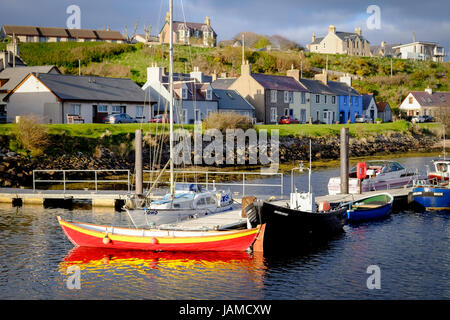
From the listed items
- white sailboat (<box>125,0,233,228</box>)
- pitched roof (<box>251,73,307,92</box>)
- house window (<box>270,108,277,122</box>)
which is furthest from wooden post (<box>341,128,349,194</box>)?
house window (<box>270,108,277,122</box>)

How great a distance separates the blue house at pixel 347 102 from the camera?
10375cm

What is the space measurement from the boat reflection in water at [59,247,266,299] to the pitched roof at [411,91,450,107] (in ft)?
338

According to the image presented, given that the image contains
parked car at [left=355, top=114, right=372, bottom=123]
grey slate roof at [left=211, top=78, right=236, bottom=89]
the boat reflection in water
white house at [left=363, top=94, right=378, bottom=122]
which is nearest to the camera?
the boat reflection in water

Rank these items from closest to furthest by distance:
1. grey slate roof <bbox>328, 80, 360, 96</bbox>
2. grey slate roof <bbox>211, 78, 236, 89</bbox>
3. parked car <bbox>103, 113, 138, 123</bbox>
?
parked car <bbox>103, 113, 138, 123</bbox> → grey slate roof <bbox>211, 78, 236, 89</bbox> → grey slate roof <bbox>328, 80, 360, 96</bbox>

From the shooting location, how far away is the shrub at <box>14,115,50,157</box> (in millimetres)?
54594

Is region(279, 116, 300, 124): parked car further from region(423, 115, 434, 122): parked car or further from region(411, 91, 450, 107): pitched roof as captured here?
region(411, 91, 450, 107): pitched roof

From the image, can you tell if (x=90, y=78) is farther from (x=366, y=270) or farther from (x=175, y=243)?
(x=366, y=270)

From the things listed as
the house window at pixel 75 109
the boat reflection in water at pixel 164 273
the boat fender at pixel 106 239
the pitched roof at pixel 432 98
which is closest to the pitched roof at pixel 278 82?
the house window at pixel 75 109

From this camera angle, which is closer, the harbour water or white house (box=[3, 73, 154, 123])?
the harbour water

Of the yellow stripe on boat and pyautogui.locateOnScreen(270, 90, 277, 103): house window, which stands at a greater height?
pyautogui.locateOnScreen(270, 90, 277, 103): house window

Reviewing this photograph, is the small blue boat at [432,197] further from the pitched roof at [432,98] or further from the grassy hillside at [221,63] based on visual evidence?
the pitched roof at [432,98]

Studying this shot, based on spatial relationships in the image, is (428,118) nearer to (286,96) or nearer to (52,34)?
(286,96)

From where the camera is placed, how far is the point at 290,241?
2970 centimetres

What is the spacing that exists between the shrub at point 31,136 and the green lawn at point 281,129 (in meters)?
1.52
